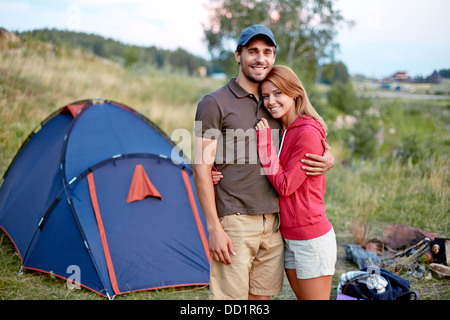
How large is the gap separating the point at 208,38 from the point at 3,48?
885cm

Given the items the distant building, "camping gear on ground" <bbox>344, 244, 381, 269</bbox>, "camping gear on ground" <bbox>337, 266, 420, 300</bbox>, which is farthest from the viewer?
the distant building

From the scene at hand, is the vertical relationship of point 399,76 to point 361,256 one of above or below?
above

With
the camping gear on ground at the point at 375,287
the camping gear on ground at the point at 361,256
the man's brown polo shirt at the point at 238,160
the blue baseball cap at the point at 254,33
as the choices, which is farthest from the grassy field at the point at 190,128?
the blue baseball cap at the point at 254,33

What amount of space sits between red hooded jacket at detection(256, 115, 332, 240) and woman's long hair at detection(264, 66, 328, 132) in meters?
0.06

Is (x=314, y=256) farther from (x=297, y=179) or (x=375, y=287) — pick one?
(x=375, y=287)

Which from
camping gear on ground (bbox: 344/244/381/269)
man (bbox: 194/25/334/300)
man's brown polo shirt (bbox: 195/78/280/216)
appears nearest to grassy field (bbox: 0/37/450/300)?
camping gear on ground (bbox: 344/244/381/269)

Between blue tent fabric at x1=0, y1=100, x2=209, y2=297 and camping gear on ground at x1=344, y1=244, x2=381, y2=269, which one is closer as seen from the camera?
blue tent fabric at x1=0, y1=100, x2=209, y2=297

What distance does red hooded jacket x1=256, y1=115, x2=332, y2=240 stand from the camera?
206 cm

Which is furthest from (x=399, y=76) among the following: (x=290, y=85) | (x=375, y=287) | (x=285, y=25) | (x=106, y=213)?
(x=285, y=25)

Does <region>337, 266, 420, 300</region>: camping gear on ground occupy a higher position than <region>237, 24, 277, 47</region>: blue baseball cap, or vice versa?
<region>237, 24, 277, 47</region>: blue baseball cap

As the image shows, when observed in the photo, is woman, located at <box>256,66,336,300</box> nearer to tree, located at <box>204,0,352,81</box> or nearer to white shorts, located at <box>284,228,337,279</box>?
white shorts, located at <box>284,228,337,279</box>

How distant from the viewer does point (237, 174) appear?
2.13 metres

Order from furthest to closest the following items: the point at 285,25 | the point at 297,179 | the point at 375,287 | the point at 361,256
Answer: the point at 285,25, the point at 361,256, the point at 375,287, the point at 297,179

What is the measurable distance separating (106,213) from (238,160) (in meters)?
1.99
